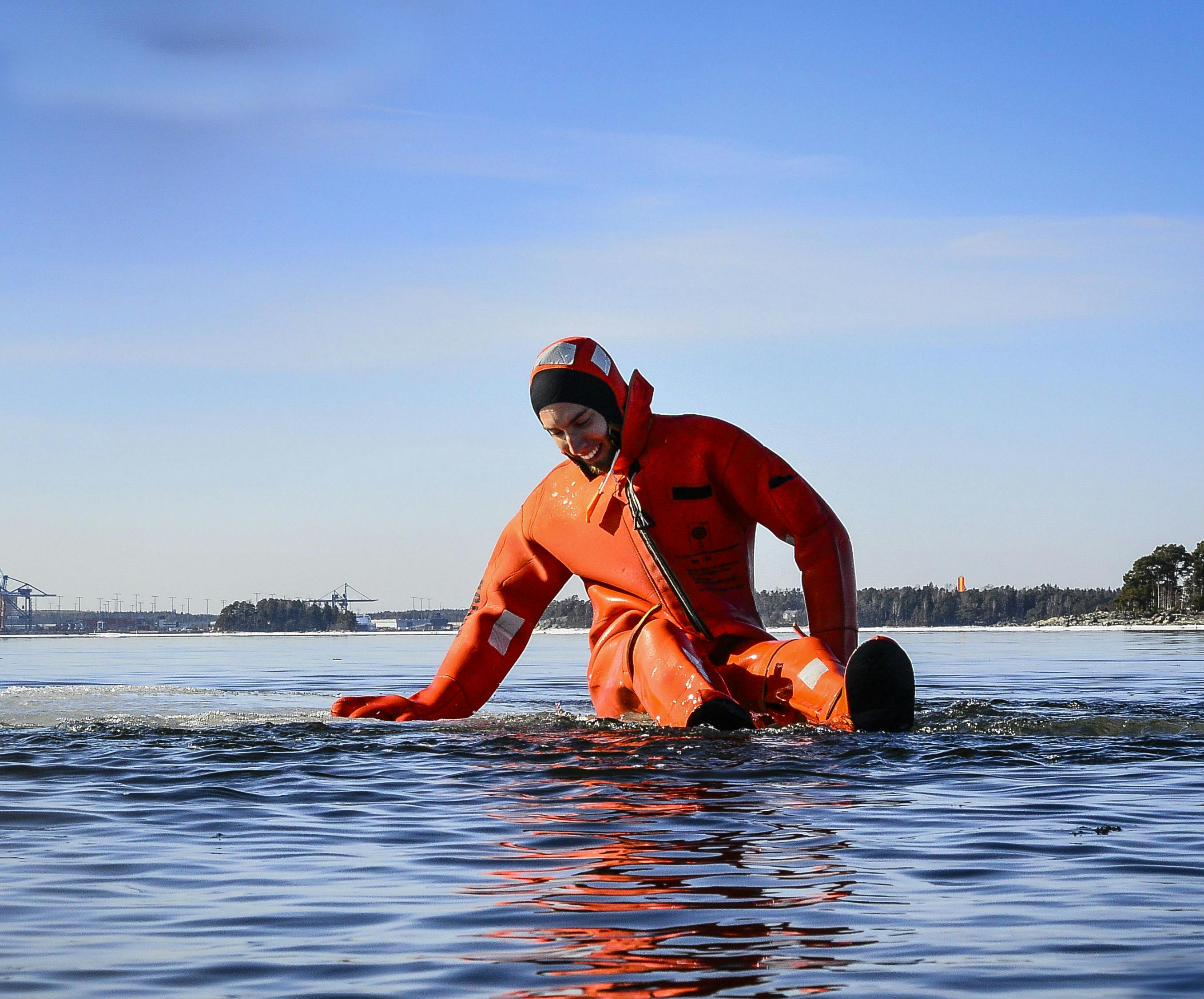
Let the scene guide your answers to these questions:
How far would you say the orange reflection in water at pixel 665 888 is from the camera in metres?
2.98

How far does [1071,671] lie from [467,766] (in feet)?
46.0

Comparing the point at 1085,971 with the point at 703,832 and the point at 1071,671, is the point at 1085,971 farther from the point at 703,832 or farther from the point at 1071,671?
the point at 1071,671

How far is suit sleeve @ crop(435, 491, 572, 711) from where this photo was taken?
902cm

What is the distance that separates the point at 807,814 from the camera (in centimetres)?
480

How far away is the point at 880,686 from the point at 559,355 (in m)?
2.61

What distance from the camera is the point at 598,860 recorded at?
4.10 m

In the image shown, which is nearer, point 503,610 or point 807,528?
point 807,528

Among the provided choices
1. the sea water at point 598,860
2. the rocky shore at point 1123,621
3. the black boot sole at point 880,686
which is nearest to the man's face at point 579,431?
the sea water at point 598,860

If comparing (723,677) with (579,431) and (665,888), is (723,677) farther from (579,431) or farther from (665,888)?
(665,888)

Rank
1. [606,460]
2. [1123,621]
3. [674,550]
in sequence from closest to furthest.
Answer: [674,550]
[606,460]
[1123,621]

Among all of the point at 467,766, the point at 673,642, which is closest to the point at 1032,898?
the point at 467,766

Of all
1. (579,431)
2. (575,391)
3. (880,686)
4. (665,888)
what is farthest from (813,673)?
(665,888)

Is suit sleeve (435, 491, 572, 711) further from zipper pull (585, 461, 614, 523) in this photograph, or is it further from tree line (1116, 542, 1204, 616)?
tree line (1116, 542, 1204, 616)

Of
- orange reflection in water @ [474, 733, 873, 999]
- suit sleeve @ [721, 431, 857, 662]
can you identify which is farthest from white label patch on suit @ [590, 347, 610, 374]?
orange reflection in water @ [474, 733, 873, 999]
